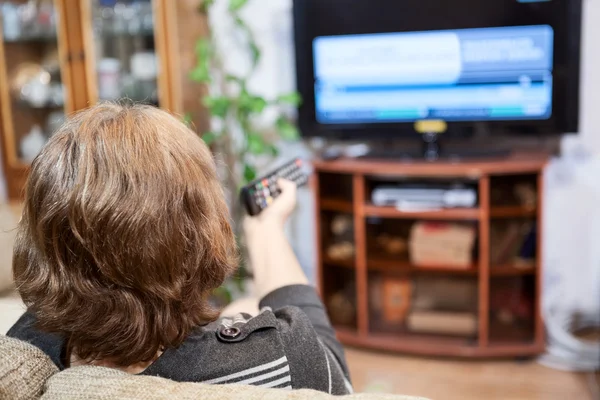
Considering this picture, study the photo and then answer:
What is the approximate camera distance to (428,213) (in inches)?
101

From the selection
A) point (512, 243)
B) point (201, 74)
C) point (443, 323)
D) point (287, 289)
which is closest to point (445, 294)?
point (443, 323)

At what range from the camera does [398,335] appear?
2.77 m

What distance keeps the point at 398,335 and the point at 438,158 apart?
73 centimetres

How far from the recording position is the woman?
2.47 ft

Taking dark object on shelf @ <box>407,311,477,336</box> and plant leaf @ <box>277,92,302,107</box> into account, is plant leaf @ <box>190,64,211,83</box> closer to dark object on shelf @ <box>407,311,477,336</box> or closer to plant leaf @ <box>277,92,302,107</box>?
plant leaf @ <box>277,92,302,107</box>

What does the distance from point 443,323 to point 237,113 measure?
3.97 feet

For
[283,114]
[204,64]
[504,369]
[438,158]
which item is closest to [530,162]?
[438,158]

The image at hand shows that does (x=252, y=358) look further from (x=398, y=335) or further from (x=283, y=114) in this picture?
(x=283, y=114)

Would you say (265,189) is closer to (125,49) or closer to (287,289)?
(287,289)

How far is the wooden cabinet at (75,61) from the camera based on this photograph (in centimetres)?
307

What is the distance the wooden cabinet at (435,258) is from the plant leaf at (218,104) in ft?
1.52

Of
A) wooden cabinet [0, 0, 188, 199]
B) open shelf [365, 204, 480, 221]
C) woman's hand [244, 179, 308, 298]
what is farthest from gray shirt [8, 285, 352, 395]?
wooden cabinet [0, 0, 188, 199]

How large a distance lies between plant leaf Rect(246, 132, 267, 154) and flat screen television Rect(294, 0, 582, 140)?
0.65 ft

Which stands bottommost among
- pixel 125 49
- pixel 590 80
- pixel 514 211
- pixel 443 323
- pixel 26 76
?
pixel 443 323
